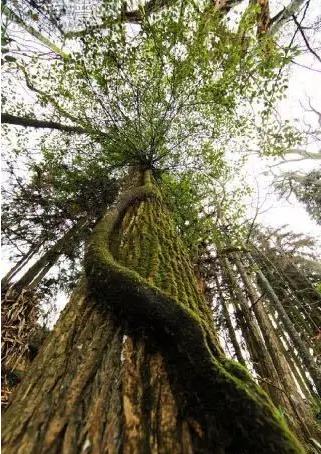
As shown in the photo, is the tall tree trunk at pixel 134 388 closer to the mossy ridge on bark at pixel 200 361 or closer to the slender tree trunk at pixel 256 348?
the mossy ridge on bark at pixel 200 361

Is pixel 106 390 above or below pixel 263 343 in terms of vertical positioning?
below

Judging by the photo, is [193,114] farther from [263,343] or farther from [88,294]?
[88,294]

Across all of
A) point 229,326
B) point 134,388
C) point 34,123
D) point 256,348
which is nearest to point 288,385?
point 256,348

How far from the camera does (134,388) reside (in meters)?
1.72

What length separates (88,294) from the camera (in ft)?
8.57

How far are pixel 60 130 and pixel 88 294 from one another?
7191mm

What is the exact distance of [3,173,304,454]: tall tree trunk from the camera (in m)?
1.39

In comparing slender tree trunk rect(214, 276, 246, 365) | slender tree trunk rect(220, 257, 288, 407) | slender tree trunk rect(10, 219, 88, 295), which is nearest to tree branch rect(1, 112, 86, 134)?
slender tree trunk rect(10, 219, 88, 295)

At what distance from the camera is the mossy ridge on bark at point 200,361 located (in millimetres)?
1396

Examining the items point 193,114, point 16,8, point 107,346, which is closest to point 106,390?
point 107,346

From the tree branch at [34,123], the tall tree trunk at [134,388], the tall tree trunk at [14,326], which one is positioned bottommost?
the tall tree trunk at [134,388]

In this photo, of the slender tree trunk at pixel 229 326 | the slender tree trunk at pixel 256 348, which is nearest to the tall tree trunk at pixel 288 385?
the slender tree trunk at pixel 256 348

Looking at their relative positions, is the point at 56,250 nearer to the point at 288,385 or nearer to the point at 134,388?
the point at 134,388

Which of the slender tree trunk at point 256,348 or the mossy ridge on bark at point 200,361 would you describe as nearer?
the mossy ridge on bark at point 200,361
